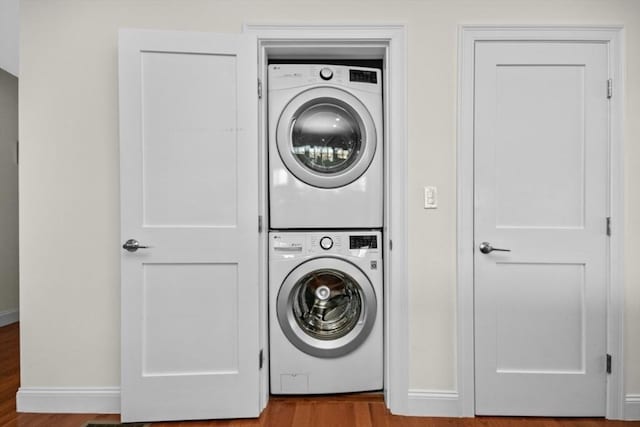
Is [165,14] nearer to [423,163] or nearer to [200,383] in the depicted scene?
[423,163]

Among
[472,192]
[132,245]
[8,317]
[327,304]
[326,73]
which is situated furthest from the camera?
[8,317]

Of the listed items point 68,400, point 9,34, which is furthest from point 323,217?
point 9,34

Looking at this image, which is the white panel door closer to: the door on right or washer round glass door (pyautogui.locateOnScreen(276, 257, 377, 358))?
washer round glass door (pyautogui.locateOnScreen(276, 257, 377, 358))

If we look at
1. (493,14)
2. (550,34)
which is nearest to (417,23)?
(493,14)

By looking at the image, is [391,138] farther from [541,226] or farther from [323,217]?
[541,226]

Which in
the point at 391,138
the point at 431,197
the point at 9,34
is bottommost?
the point at 431,197

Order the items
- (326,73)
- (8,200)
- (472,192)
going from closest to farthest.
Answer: (472,192) < (326,73) < (8,200)

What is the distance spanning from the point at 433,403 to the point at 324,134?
61.5 inches

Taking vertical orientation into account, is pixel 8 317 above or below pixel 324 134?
below

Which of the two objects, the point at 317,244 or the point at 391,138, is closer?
the point at 391,138

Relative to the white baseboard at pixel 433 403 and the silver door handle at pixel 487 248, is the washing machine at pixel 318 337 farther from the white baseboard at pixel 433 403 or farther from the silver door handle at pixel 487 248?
the silver door handle at pixel 487 248

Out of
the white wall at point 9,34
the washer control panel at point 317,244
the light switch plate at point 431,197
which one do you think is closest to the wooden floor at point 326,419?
the washer control panel at point 317,244

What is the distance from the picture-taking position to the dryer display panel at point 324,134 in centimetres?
219

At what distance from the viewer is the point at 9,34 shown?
2.96 m
